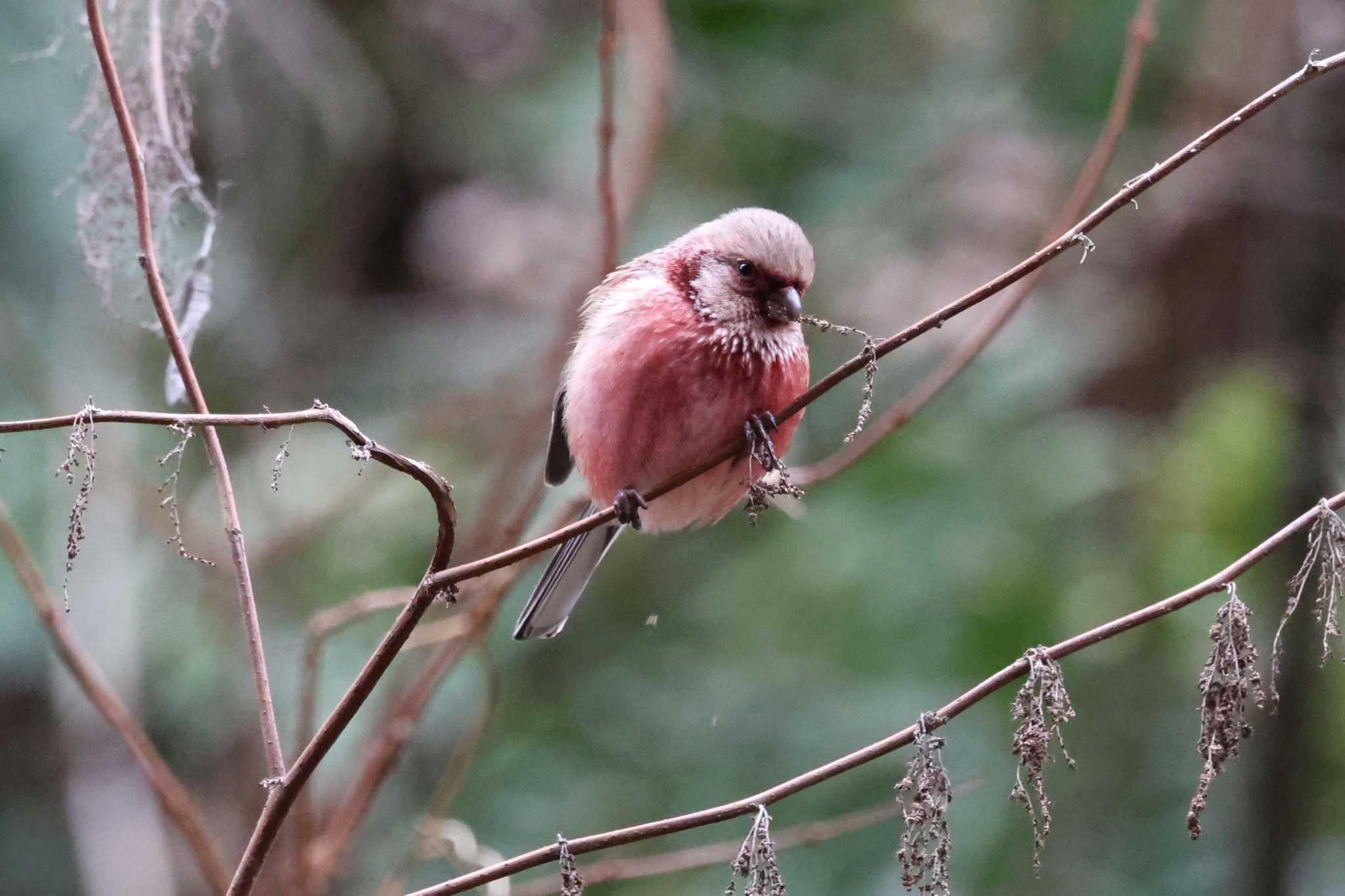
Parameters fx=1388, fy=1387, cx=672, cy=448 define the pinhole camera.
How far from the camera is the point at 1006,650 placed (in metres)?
4.64

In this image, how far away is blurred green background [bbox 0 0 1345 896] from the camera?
464cm

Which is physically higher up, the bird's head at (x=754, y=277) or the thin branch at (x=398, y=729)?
the bird's head at (x=754, y=277)

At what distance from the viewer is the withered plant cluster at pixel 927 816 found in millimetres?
1578

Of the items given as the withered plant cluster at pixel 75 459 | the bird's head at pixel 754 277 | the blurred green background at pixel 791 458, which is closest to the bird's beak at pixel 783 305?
the bird's head at pixel 754 277

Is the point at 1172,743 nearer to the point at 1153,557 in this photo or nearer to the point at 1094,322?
the point at 1153,557

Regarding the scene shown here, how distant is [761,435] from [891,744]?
1.37 meters

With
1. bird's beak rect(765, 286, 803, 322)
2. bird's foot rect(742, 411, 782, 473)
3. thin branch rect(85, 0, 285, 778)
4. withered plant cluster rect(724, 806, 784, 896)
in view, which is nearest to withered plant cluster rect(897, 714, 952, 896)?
withered plant cluster rect(724, 806, 784, 896)

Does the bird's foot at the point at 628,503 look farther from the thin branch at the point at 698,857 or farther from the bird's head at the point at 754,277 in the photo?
the thin branch at the point at 698,857

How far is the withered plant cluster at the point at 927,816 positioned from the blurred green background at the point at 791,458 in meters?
Answer: 2.21

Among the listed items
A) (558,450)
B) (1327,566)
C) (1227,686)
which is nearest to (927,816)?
(1227,686)

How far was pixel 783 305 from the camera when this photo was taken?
3104 mm

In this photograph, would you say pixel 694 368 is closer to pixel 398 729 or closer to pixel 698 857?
pixel 398 729

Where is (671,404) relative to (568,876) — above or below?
above

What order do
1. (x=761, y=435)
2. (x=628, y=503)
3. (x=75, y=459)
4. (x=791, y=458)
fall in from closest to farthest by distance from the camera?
(x=75, y=459) < (x=761, y=435) < (x=628, y=503) < (x=791, y=458)
